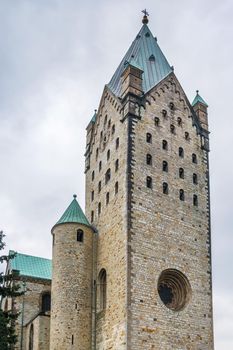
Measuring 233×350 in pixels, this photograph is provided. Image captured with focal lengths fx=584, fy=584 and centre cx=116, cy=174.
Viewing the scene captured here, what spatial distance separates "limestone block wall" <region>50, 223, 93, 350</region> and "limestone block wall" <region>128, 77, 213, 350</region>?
4668 millimetres

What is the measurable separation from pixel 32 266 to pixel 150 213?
15.1 m

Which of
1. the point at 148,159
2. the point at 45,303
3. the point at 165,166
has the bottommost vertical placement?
the point at 45,303

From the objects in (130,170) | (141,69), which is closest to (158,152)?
(130,170)

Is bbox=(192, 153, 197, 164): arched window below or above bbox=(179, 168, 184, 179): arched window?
above

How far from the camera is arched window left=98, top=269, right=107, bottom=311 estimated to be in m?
40.6

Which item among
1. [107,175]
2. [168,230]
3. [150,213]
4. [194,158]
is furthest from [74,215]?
[194,158]

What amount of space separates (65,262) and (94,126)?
14.4 m

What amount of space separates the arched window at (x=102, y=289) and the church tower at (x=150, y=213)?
0.07m

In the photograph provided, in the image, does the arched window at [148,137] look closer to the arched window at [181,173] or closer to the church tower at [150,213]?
the church tower at [150,213]

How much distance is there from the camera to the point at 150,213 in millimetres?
40812

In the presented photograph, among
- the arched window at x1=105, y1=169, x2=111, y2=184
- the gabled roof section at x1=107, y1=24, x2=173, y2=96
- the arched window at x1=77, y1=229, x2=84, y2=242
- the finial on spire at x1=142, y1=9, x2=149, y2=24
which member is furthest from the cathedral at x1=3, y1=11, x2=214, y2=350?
the finial on spire at x1=142, y1=9, x2=149, y2=24

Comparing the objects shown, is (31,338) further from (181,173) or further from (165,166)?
(181,173)

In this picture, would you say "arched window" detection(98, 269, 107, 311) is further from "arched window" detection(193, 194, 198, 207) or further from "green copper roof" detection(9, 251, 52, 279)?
"green copper roof" detection(9, 251, 52, 279)

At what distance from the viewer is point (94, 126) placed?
167ft
